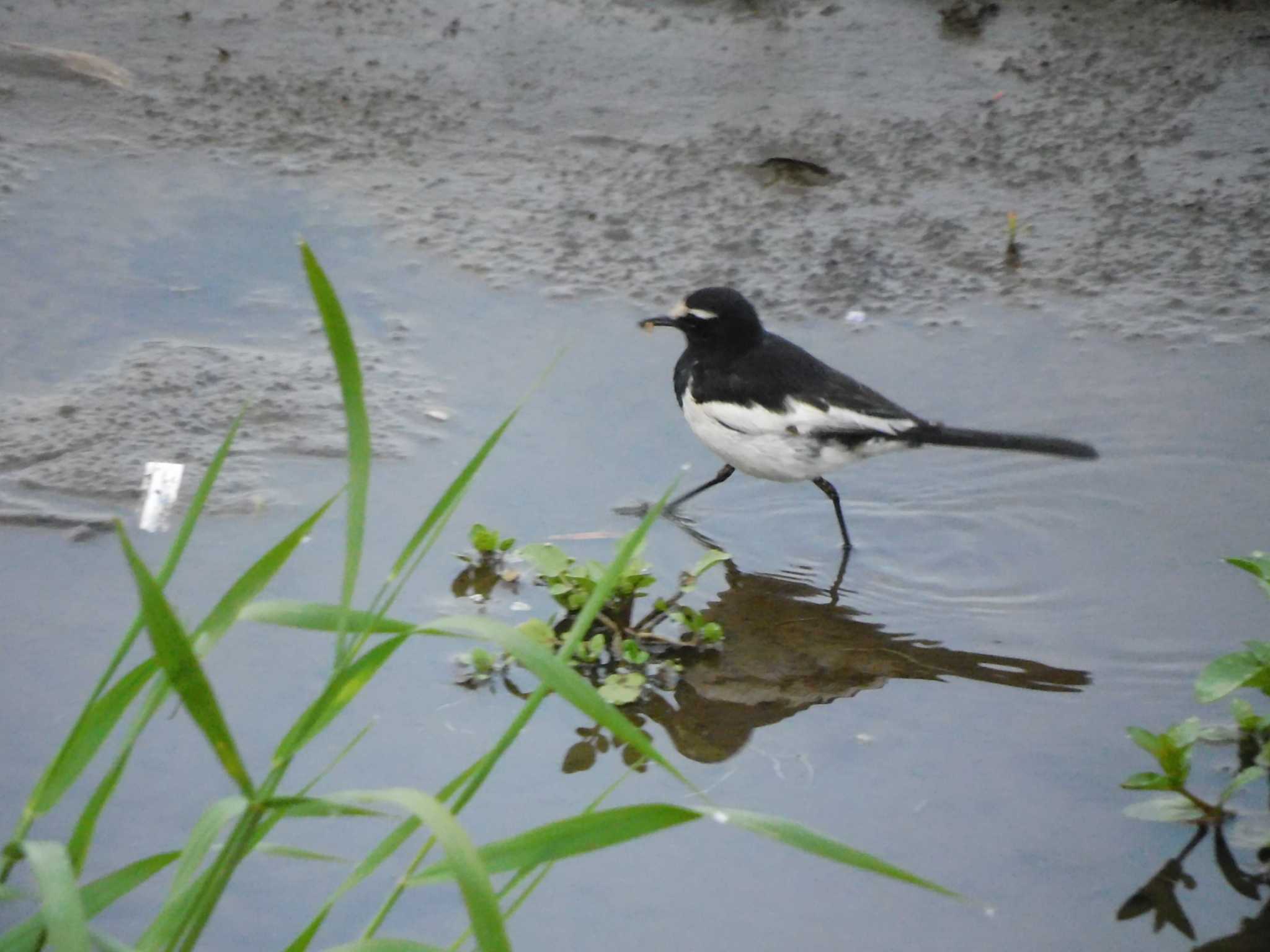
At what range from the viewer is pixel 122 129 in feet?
23.6

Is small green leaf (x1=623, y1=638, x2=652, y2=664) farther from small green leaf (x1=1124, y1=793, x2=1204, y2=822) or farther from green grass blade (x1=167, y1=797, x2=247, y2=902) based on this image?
green grass blade (x1=167, y1=797, x2=247, y2=902)

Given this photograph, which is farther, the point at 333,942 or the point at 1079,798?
the point at 1079,798

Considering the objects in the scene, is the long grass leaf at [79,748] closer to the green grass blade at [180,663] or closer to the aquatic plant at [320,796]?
the aquatic plant at [320,796]

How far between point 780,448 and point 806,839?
292cm

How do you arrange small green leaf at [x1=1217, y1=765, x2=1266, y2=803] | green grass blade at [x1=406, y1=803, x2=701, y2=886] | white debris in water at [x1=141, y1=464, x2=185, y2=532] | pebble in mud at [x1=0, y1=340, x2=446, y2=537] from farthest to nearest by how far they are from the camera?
pebble in mud at [x1=0, y1=340, x2=446, y2=537], white debris in water at [x1=141, y1=464, x2=185, y2=532], small green leaf at [x1=1217, y1=765, x2=1266, y2=803], green grass blade at [x1=406, y1=803, x2=701, y2=886]

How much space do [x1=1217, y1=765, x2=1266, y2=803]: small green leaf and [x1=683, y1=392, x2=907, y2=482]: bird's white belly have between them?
1806 mm

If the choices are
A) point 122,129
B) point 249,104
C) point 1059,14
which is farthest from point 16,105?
point 1059,14

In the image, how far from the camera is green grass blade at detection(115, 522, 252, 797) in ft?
6.66

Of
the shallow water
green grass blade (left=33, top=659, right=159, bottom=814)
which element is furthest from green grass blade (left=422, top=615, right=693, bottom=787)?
the shallow water

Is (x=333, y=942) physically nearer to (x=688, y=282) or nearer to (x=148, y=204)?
(x=688, y=282)

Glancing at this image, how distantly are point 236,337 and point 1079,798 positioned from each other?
3573mm

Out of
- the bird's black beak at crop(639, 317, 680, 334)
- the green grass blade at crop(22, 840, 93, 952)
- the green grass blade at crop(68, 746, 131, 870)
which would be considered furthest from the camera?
the bird's black beak at crop(639, 317, 680, 334)

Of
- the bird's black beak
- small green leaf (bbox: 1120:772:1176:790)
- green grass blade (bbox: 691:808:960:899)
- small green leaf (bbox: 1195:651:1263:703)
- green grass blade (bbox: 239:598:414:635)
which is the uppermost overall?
green grass blade (bbox: 239:598:414:635)

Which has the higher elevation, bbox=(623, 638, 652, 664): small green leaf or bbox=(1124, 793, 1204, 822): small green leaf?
bbox=(1124, 793, 1204, 822): small green leaf
